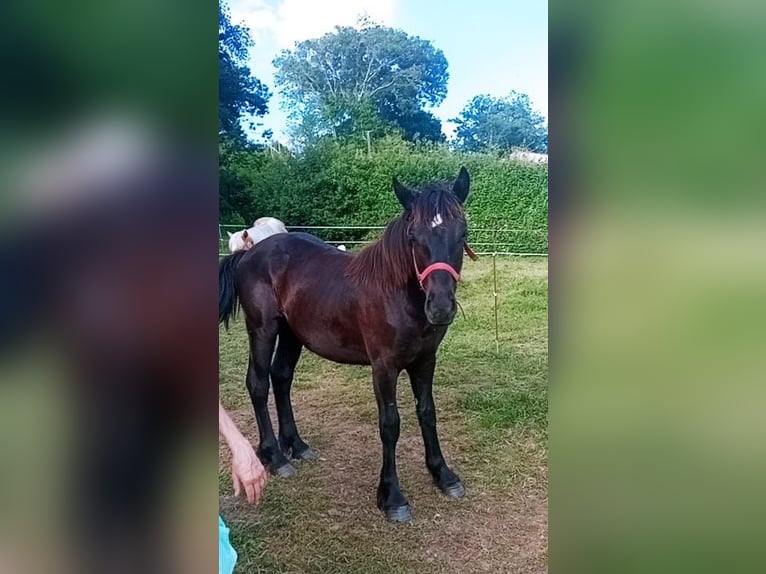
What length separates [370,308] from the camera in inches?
62.1

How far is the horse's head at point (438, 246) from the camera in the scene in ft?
4.24

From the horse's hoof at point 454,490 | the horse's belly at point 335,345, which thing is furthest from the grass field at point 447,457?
the horse's belly at point 335,345

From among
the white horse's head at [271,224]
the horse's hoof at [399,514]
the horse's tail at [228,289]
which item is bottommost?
the horse's hoof at [399,514]

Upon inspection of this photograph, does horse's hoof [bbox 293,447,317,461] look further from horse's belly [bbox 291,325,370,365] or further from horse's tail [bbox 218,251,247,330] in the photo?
horse's tail [bbox 218,251,247,330]

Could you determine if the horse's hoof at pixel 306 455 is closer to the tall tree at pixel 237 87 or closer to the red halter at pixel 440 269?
the red halter at pixel 440 269

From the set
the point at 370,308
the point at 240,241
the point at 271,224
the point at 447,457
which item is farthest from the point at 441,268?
the point at 271,224

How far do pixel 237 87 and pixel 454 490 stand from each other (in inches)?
69.0

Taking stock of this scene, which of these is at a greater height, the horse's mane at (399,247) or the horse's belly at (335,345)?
the horse's mane at (399,247)

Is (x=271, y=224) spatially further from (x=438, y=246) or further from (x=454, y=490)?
(x=454, y=490)
